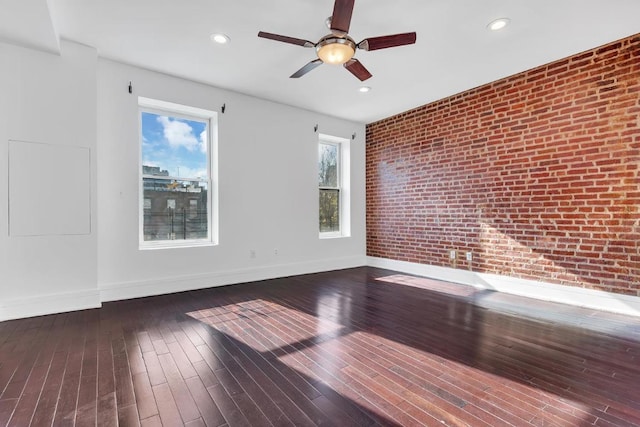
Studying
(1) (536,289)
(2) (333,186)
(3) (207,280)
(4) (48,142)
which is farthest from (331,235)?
(4) (48,142)

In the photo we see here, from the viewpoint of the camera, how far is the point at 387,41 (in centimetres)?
258

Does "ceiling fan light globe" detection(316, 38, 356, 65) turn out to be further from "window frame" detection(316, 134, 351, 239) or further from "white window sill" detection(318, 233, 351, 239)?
"white window sill" detection(318, 233, 351, 239)

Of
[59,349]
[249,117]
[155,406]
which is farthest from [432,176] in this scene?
[59,349]

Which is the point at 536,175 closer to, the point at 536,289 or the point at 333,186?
the point at 536,289

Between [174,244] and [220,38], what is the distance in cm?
269

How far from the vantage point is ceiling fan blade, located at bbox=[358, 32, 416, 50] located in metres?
2.53

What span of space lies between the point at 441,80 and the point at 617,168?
222cm

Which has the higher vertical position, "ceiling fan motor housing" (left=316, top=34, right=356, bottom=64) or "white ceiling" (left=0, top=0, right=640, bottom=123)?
"white ceiling" (left=0, top=0, right=640, bottom=123)

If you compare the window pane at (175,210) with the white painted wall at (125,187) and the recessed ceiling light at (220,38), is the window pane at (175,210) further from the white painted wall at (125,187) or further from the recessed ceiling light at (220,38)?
the recessed ceiling light at (220,38)

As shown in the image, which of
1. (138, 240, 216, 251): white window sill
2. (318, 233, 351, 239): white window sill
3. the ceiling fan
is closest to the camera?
the ceiling fan

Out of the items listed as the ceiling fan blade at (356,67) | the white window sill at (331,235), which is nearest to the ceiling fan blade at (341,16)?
the ceiling fan blade at (356,67)

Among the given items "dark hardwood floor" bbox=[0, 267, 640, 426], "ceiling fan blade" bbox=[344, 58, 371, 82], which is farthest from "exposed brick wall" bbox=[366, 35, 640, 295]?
"ceiling fan blade" bbox=[344, 58, 371, 82]

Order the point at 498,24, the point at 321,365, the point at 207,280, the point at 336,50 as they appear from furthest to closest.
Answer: the point at 207,280, the point at 498,24, the point at 336,50, the point at 321,365

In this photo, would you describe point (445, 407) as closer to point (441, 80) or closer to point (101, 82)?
point (441, 80)
